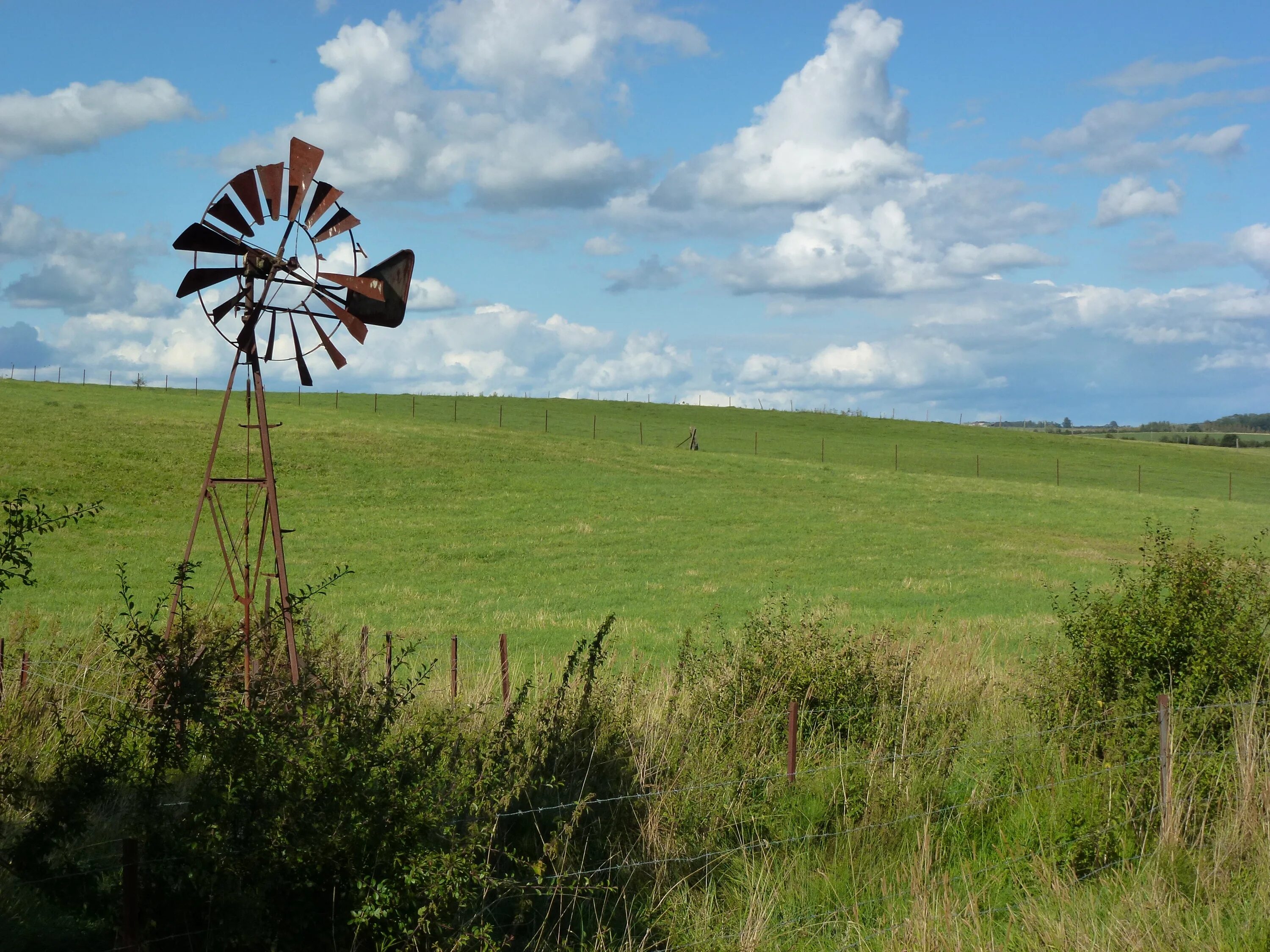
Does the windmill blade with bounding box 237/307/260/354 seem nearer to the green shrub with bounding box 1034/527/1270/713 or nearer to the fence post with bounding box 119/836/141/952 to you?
the fence post with bounding box 119/836/141/952

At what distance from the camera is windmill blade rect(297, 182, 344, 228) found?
9.25m

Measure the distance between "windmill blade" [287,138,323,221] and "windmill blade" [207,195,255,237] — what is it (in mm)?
560

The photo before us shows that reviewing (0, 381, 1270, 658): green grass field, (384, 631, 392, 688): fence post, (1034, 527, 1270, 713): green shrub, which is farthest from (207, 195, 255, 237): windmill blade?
(1034, 527, 1270, 713): green shrub

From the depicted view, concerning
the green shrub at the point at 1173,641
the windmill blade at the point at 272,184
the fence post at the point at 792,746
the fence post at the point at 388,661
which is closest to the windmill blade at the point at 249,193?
the windmill blade at the point at 272,184

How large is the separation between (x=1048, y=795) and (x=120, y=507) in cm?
2982

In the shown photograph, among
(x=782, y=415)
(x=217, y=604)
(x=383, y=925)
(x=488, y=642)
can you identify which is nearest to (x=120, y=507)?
(x=217, y=604)

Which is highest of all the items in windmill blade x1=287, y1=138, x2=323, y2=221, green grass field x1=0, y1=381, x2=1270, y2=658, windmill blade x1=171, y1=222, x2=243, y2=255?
windmill blade x1=287, y1=138, x2=323, y2=221

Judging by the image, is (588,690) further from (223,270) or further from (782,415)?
(782,415)

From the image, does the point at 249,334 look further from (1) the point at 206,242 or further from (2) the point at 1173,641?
(2) the point at 1173,641

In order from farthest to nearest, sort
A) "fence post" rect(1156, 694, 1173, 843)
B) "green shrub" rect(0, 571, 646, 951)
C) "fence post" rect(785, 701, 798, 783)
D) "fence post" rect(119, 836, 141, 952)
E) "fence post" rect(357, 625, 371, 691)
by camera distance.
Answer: "fence post" rect(357, 625, 371, 691)
"fence post" rect(785, 701, 798, 783)
"fence post" rect(1156, 694, 1173, 843)
"green shrub" rect(0, 571, 646, 951)
"fence post" rect(119, 836, 141, 952)

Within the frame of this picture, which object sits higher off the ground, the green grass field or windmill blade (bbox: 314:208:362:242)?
windmill blade (bbox: 314:208:362:242)

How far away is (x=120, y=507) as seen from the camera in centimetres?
3084

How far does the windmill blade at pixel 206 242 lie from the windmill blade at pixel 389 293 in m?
1.12

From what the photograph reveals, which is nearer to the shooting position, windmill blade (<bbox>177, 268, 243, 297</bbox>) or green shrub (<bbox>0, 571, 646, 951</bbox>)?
green shrub (<bbox>0, 571, 646, 951</bbox>)
